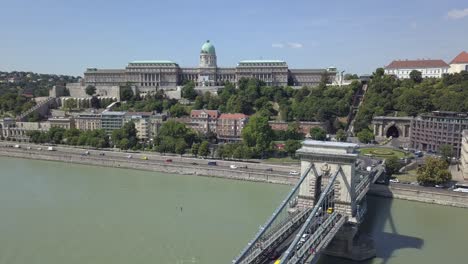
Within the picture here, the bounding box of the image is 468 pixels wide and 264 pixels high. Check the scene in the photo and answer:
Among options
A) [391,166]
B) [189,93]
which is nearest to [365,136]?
[391,166]

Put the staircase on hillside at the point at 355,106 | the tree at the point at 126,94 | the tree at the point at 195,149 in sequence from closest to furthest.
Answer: the tree at the point at 195,149 → the staircase on hillside at the point at 355,106 → the tree at the point at 126,94

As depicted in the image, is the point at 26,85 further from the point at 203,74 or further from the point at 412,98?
the point at 412,98

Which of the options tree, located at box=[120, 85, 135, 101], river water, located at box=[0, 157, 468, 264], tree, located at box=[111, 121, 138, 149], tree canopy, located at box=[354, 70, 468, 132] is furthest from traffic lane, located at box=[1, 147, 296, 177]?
tree, located at box=[120, 85, 135, 101]

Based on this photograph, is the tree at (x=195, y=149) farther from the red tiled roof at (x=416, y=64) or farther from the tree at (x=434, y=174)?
the red tiled roof at (x=416, y=64)

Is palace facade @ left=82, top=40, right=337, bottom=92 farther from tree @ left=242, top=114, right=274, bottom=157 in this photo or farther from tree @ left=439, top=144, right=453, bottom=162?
tree @ left=439, top=144, right=453, bottom=162

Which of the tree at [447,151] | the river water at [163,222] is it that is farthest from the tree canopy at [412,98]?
the river water at [163,222]

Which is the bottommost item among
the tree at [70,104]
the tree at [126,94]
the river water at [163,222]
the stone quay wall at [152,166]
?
the river water at [163,222]

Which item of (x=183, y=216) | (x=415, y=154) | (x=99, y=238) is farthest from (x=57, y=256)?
(x=415, y=154)

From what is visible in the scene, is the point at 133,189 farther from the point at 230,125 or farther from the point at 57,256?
the point at 230,125

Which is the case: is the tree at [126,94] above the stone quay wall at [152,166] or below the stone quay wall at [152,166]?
above
